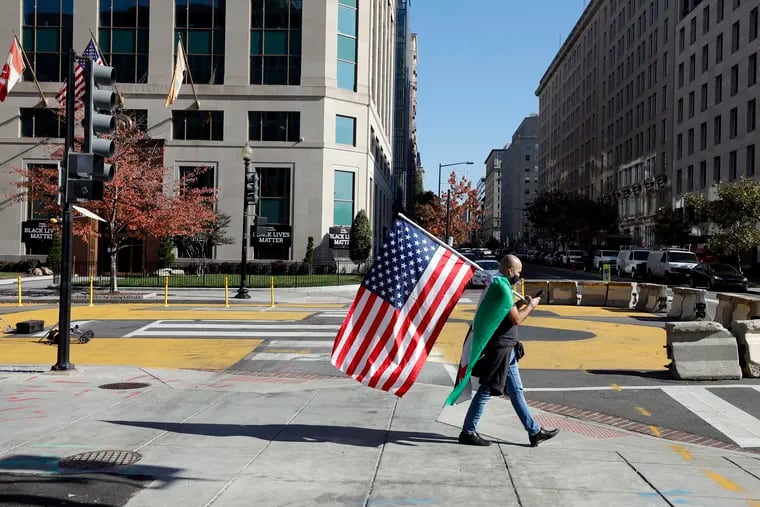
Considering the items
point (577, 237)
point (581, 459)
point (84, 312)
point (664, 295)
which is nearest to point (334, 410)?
point (581, 459)

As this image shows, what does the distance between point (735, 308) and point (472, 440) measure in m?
11.8

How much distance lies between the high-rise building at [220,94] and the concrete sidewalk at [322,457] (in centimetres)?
3429

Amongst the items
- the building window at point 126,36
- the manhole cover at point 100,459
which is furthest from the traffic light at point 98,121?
the building window at point 126,36

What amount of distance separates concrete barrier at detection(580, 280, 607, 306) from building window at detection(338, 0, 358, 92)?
2391cm

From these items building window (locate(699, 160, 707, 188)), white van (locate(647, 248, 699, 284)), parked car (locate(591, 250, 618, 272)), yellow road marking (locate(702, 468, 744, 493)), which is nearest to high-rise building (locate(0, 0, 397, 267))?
white van (locate(647, 248, 699, 284))

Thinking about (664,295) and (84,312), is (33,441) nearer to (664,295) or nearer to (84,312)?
(84,312)

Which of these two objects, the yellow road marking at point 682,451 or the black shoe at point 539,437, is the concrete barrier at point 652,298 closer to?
the yellow road marking at point 682,451

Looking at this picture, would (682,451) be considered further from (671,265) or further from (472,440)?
(671,265)

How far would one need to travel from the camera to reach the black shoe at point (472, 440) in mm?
6801

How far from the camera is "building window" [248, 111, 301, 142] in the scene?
142ft

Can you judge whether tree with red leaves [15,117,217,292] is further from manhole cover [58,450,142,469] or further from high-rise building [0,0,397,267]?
manhole cover [58,450,142,469]

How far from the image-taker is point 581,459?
6.40 m

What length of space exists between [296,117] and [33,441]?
37.7m

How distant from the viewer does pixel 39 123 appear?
42.8m
